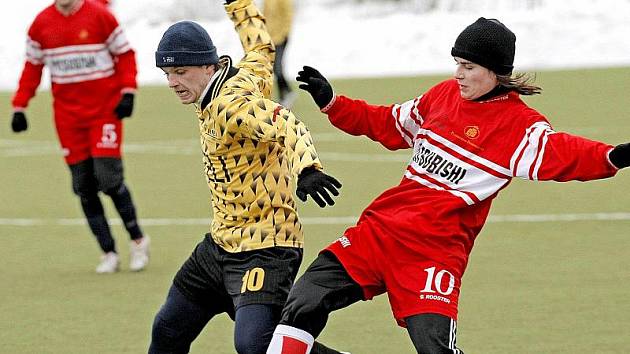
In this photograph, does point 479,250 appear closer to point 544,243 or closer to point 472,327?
point 544,243

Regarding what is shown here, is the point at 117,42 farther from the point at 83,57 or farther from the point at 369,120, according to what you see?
the point at 369,120

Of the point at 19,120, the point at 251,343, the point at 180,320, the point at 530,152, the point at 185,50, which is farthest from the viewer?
the point at 19,120

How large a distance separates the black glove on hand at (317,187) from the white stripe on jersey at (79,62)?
4563mm

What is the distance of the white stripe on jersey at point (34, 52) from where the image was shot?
31.4ft

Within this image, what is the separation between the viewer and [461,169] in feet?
18.7

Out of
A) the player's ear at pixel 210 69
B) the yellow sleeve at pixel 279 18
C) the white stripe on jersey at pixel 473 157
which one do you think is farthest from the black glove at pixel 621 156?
the yellow sleeve at pixel 279 18

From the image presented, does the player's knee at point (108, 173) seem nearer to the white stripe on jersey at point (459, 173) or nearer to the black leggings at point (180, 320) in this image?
the black leggings at point (180, 320)

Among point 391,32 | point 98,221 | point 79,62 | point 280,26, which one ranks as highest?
point 79,62

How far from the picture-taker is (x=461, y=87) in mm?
5742

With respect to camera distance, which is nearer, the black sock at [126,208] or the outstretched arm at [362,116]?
the outstretched arm at [362,116]

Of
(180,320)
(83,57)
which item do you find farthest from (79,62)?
(180,320)

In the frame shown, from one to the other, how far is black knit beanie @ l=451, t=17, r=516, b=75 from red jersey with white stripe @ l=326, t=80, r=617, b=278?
5.7 inches

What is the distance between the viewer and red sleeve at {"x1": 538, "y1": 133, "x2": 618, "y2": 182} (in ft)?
17.7

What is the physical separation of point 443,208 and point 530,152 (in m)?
0.44
